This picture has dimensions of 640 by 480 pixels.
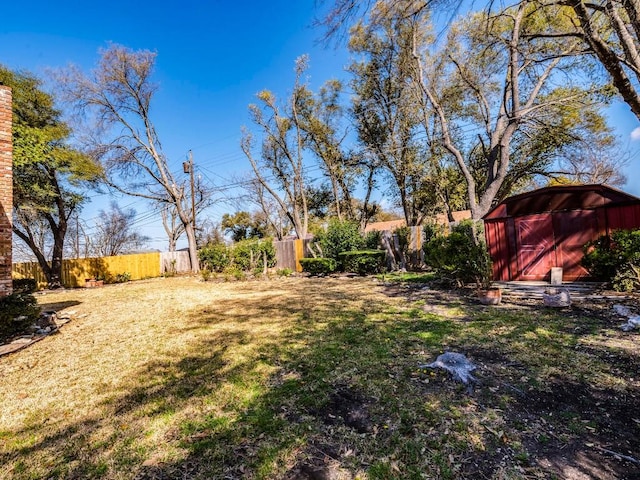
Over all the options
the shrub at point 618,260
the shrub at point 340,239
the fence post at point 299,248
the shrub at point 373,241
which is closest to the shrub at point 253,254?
the fence post at point 299,248

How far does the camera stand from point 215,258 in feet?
57.7

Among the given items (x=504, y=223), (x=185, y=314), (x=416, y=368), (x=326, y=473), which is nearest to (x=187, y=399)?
(x=326, y=473)

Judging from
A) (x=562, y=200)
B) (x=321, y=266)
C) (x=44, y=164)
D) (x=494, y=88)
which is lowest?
(x=321, y=266)

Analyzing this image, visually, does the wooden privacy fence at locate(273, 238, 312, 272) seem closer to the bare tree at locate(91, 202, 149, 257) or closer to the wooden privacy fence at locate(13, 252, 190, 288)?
the wooden privacy fence at locate(13, 252, 190, 288)

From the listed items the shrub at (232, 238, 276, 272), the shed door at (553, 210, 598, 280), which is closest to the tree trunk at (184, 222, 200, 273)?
the shrub at (232, 238, 276, 272)

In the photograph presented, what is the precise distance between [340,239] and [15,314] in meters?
10.5

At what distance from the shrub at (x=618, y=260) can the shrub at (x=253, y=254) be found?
42.4ft

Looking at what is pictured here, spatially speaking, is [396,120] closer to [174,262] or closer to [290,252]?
[290,252]

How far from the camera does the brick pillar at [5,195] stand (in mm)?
5156

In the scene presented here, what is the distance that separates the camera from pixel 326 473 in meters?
1.77

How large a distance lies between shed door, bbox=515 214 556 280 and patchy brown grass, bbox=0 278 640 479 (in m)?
3.67

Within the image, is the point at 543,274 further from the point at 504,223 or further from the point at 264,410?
the point at 264,410

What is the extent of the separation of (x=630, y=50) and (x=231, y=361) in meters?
6.42

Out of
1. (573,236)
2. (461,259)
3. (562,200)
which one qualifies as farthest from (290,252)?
(573,236)
